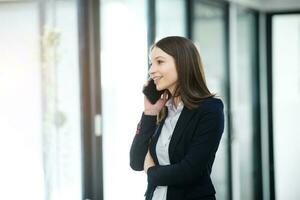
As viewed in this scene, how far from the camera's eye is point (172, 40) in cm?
168

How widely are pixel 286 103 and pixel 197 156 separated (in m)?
4.03

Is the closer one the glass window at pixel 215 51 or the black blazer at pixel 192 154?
the black blazer at pixel 192 154

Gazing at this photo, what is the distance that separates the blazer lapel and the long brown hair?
0.02 meters

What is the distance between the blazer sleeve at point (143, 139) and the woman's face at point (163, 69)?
0.12 metres

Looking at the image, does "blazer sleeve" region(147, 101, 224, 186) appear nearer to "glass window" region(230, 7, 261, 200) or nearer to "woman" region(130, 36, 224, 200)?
"woman" region(130, 36, 224, 200)

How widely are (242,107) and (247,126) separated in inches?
10.3

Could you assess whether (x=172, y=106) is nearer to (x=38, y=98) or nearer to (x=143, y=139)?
(x=143, y=139)

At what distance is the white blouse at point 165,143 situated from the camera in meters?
1.69

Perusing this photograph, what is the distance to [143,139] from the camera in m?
1.74

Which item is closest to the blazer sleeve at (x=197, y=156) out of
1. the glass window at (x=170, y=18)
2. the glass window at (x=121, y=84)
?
the glass window at (x=121, y=84)

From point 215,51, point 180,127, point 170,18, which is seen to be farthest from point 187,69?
point 215,51

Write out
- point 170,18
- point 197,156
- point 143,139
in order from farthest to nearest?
point 170,18 < point 143,139 < point 197,156

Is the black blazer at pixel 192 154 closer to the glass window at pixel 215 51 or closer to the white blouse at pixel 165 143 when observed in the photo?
the white blouse at pixel 165 143

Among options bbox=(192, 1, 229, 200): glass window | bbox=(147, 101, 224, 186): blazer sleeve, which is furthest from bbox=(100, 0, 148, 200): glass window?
bbox=(147, 101, 224, 186): blazer sleeve
